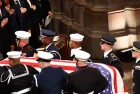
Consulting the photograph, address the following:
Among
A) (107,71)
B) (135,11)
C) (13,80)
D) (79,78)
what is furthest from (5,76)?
(135,11)

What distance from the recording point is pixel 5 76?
21.7ft

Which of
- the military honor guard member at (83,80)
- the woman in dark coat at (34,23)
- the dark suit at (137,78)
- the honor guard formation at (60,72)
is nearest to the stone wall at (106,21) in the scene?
the woman in dark coat at (34,23)

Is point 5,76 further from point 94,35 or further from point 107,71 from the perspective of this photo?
point 94,35

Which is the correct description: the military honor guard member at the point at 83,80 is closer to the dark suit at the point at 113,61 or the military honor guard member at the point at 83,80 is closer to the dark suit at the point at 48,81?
the dark suit at the point at 48,81

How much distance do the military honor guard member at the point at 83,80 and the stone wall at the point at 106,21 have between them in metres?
3.56

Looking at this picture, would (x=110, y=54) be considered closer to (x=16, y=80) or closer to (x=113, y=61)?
(x=113, y=61)

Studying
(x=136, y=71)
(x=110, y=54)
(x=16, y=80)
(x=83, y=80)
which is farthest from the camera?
(x=110, y=54)

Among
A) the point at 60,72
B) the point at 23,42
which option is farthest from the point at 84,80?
the point at 23,42

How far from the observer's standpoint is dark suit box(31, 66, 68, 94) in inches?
257

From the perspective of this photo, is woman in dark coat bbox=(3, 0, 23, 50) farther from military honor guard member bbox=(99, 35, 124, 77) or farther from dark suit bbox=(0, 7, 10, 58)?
military honor guard member bbox=(99, 35, 124, 77)

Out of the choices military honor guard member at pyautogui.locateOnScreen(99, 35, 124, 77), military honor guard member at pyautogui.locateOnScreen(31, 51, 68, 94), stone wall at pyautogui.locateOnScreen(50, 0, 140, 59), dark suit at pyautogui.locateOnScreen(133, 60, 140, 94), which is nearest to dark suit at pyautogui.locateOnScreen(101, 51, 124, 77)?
military honor guard member at pyautogui.locateOnScreen(99, 35, 124, 77)

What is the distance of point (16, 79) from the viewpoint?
21.7 feet

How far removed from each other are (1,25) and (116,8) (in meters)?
2.29

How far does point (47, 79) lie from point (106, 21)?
3.82 metres
